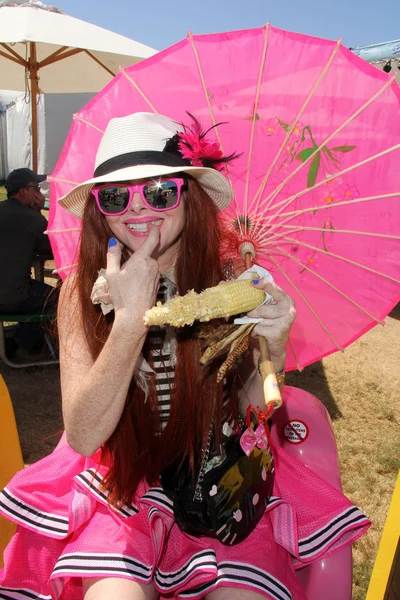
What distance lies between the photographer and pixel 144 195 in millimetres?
1445

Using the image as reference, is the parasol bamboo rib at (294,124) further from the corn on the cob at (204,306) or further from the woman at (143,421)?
the corn on the cob at (204,306)

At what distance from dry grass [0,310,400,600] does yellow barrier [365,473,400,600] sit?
1.02 metres

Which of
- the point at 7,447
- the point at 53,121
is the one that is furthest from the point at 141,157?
the point at 53,121

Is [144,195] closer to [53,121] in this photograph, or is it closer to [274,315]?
[274,315]

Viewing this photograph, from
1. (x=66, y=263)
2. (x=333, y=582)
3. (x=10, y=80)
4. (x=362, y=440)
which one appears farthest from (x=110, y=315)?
(x=10, y=80)

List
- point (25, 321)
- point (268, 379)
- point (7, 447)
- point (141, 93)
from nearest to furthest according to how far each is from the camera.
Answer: point (268, 379) < point (141, 93) < point (7, 447) < point (25, 321)

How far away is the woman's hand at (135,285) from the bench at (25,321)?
2.78m

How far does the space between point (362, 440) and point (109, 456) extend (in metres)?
2.43

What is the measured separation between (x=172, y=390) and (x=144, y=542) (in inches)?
19.2

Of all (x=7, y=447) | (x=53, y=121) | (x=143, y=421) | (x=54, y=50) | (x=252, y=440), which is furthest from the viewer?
(x=53, y=121)

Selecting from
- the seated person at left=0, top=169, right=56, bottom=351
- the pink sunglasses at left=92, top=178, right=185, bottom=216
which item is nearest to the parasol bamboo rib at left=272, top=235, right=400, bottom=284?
the pink sunglasses at left=92, top=178, right=185, bottom=216

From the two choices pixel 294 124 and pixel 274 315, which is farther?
pixel 294 124

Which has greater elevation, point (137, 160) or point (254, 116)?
point (254, 116)

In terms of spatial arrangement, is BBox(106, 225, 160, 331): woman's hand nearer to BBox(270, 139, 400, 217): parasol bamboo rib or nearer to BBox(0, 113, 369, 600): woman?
BBox(0, 113, 369, 600): woman
